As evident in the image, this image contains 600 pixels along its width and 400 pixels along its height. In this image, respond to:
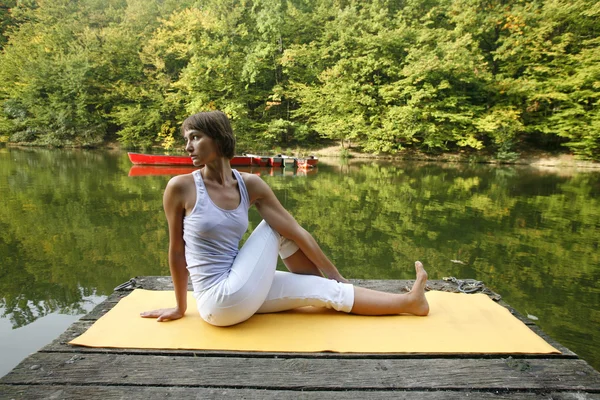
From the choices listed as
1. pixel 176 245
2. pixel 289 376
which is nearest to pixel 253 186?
pixel 176 245

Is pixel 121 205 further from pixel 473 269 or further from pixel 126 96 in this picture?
pixel 126 96

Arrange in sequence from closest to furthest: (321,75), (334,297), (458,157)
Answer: (334,297) < (458,157) < (321,75)


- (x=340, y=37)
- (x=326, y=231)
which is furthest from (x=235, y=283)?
(x=340, y=37)

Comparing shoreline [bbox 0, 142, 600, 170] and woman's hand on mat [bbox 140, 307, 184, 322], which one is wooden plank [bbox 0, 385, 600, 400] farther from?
shoreline [bbox 0, 142, 600, 170]

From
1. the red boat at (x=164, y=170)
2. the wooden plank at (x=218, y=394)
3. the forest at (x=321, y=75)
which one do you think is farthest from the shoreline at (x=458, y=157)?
the wooden plank at (x=218, y=394)

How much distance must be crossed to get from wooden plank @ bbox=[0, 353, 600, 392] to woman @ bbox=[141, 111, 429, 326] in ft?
0.99

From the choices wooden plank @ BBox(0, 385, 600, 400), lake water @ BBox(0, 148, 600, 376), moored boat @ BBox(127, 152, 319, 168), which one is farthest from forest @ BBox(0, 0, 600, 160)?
wooden plank @ BBox(0, 385, 600, 400)

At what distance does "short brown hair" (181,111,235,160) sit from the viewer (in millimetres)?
1621

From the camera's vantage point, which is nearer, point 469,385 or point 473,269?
point 469,385

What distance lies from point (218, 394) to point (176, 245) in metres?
0.71

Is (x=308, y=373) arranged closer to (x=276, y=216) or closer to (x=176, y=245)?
(x=276, y=216)

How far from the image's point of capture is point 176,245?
66.9 inches

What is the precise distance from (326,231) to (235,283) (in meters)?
3.66

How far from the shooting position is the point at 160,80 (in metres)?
21.5
